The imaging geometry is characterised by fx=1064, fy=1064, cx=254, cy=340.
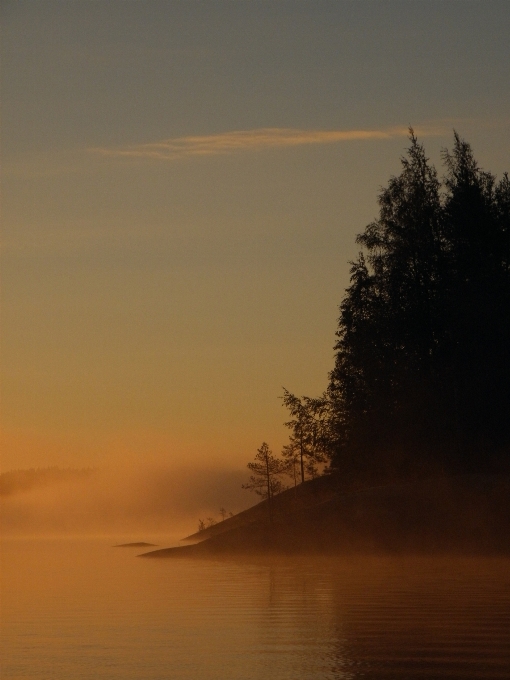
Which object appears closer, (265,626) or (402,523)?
(265,626)

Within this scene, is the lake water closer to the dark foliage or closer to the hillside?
the hillside

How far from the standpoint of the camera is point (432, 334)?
59.8 m

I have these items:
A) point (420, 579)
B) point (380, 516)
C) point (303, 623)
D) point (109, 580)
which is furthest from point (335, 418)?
point (303, 623)

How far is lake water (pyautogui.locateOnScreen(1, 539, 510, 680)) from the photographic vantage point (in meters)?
17.1

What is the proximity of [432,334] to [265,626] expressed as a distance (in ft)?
127

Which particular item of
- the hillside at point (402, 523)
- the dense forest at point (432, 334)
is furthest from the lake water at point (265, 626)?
the dense forest at point (432, 334)

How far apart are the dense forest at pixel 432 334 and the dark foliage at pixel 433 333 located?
0.20 feet

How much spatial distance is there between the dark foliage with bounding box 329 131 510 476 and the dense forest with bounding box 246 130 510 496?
0.20ft

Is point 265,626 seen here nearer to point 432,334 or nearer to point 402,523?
point 402,523

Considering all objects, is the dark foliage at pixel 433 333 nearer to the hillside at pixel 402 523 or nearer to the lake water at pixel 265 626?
the hillside at pixel 402 523

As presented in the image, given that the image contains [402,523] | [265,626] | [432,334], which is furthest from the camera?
[432,334]

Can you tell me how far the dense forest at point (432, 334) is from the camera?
58.8m

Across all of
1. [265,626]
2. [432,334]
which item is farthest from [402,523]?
[265,626]

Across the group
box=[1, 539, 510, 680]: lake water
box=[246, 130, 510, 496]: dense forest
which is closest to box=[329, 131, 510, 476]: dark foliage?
box=[246, 130, 510, 496]: dense forest
